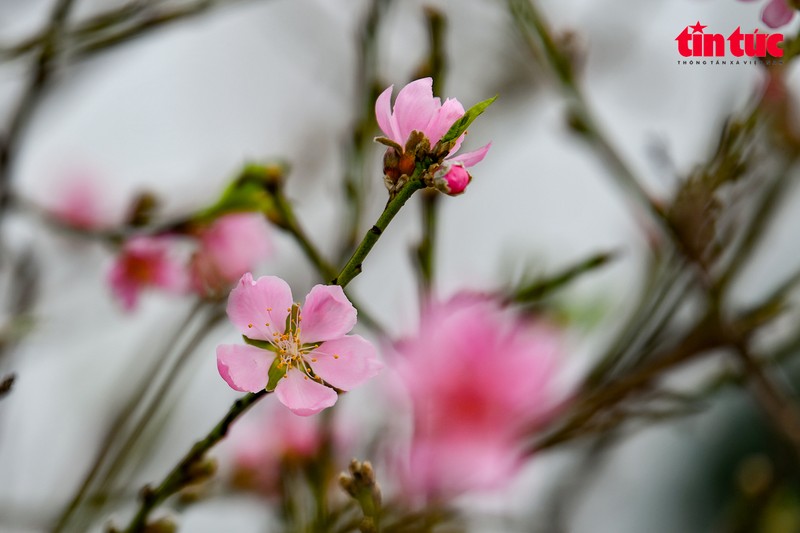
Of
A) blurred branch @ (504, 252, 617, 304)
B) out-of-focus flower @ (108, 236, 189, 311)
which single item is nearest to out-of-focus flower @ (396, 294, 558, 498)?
blurred branch @ (504, 252, 617, 304)

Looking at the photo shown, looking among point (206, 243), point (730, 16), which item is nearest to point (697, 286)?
point (730, 16)

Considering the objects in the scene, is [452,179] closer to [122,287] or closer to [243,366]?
[243,366]

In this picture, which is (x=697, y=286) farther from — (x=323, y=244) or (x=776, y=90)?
(x=323, y=244)

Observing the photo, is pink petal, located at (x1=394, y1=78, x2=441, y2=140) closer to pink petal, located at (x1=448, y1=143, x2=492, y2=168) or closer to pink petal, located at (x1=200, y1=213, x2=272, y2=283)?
pink petal, located at (x1=448, y1=143, x2=492, y2=168)

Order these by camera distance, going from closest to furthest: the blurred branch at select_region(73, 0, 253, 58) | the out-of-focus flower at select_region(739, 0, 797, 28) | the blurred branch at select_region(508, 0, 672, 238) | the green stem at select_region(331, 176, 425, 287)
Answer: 1. the green stem at select_region(331, 176, 425, 287)
2. the out-of-focus flower at select_region(739, 0, 797, 28)
3. the blurred branch at select_region(508, 0, 672, 238)
4. the blurred branch at select_region(73, 0, 253, 58)

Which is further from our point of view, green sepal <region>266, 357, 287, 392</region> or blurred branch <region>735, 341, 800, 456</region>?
blurred branch <region>735, 341, 800, 456</region>

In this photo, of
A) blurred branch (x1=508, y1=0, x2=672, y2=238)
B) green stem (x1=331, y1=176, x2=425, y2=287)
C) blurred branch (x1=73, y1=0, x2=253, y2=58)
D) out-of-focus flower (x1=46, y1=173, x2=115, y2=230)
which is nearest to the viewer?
green stem (x1=331, y1=176, x2=425, y2=287)

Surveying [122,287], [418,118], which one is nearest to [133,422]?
[122,287]
